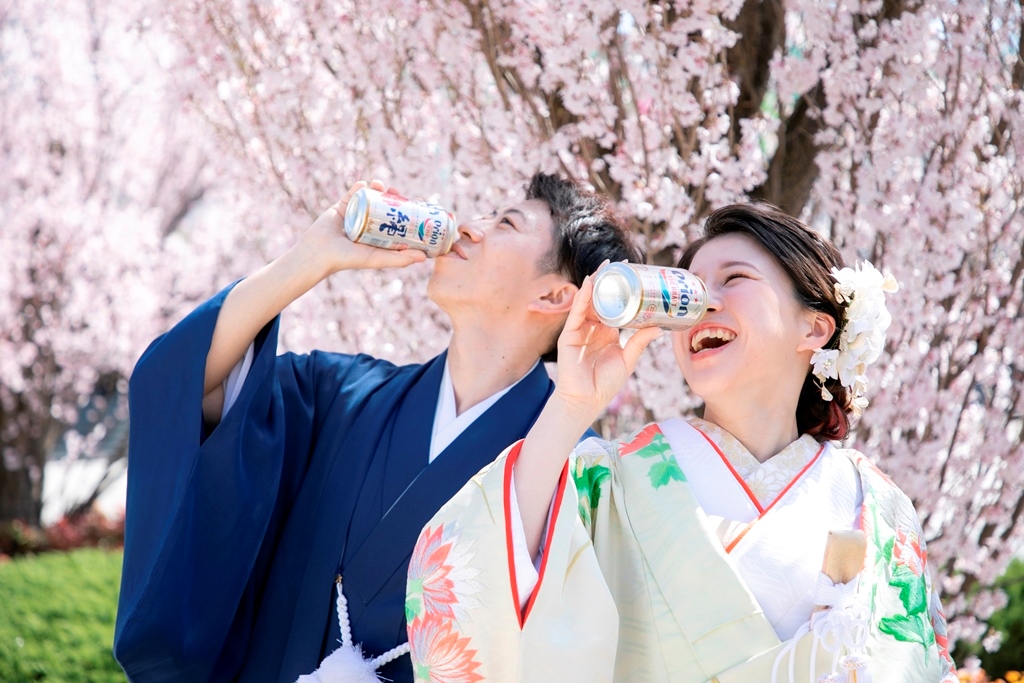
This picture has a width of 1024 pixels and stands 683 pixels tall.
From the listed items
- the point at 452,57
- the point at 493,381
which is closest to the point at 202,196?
the point at 452,57

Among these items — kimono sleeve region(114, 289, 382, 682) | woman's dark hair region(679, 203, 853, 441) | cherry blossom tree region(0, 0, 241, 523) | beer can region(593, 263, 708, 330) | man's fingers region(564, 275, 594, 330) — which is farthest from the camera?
cherry blossom tree region(0, 0, 241, 523)

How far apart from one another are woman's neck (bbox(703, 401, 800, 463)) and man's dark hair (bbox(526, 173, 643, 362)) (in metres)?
0.57

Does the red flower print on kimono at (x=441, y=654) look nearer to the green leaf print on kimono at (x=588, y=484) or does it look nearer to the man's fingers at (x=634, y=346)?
the green leaf print on kimono at (x=588, y=484)

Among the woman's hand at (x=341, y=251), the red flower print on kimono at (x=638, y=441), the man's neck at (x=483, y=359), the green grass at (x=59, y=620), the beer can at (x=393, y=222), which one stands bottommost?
the green grass at (x=59, y=620)

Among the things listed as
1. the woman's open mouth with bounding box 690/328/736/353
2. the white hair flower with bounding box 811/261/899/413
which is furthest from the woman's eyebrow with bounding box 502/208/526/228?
the white hair flower with bounding box 811/261/899/413

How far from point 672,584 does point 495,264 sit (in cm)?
89

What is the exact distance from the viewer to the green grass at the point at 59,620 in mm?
4230

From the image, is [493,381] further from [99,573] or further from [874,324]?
[99,573]

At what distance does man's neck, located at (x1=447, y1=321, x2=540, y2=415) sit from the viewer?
242cm

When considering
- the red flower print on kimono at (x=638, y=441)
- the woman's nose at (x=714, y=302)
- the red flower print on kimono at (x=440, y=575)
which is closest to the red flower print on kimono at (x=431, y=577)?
the red flower print on kimono at (x=440, y=575)

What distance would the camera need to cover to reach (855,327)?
6.74ft

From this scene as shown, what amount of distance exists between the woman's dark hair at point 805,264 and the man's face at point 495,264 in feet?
1.30

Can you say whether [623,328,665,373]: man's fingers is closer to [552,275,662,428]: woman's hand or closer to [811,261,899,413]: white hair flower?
[552,275,662,428]: woman's hand

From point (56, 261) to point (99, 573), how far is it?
2548mm
